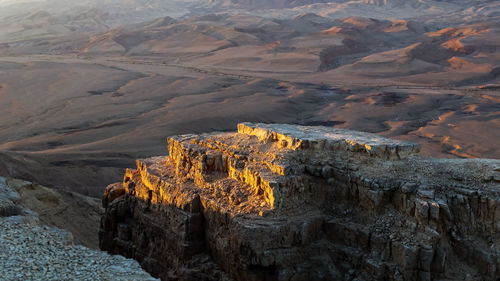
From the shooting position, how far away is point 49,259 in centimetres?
836

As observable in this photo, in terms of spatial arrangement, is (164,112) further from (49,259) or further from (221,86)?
(49,259)

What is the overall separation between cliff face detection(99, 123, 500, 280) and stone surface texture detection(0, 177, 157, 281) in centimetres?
180

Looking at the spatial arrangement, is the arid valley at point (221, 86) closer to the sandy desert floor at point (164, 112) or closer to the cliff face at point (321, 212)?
the sandy desert floor at point (164, 112)

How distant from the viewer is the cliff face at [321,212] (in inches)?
339

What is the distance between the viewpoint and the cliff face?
862 centimetres

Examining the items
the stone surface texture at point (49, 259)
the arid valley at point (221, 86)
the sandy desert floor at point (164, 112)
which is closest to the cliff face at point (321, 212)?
the stone surface texture at point (49, 259)

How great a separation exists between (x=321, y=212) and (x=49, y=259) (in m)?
4.73

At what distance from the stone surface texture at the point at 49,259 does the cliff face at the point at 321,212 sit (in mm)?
1799

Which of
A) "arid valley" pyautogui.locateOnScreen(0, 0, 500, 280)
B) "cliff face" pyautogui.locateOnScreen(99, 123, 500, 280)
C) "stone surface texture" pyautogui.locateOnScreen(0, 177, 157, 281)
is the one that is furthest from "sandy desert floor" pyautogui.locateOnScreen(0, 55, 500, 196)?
"stone surface texture" pyautogui.locateOnScreen(0, 177, 157, 281)

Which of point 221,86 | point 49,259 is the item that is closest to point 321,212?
point 49,259

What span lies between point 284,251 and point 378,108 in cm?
2508

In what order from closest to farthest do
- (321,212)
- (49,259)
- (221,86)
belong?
(49,259), (321,212), (221,86)

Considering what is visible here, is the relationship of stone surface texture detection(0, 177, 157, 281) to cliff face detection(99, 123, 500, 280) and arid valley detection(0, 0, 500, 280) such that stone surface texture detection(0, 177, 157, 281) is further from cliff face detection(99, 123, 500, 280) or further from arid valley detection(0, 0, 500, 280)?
arid valley detection(0, 0, 500, 280)

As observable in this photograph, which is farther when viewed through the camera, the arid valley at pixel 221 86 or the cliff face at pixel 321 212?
the arid valley at pixel 221 86
